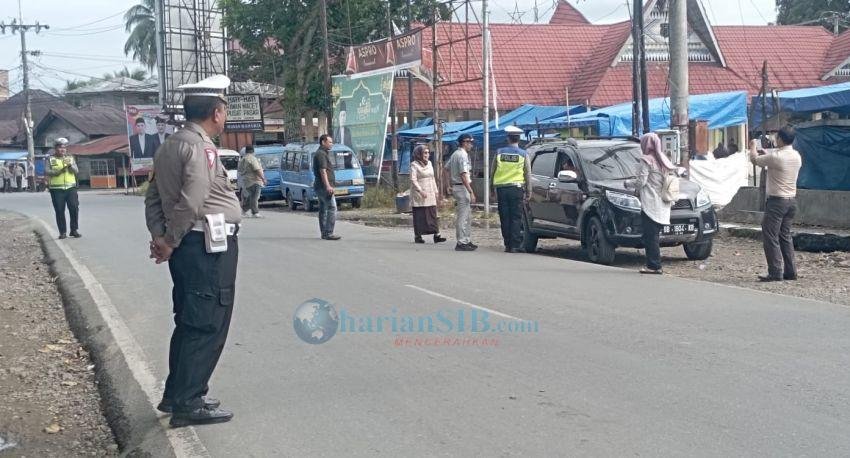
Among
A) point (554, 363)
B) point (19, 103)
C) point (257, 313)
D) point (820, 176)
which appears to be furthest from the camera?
point (19, 103)

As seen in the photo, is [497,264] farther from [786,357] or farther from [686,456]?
[686,456]

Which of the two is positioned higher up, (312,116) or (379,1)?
(379,1)

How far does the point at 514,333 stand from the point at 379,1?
3148cm

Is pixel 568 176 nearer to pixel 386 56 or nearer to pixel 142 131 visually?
pixel 386 56

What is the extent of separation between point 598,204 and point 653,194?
1591 millimetres

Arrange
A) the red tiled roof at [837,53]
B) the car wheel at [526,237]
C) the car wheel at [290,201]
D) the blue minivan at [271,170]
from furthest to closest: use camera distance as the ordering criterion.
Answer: the red tiled roof at [837,53] → the blue minivan at [271,170] → the car wheel at [290,201] → the car wheel at [526,237]

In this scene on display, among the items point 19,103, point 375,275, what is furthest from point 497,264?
point 19,103

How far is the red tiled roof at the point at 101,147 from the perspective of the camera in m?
59.0

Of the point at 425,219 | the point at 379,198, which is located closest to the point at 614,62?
the point at 379,198

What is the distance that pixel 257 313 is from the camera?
9.46 meters

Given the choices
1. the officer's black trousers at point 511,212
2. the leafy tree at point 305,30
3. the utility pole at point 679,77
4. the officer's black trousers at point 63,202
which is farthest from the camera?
the leafy tree at point 305,30

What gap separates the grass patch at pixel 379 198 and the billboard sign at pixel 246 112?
17437 millimetres

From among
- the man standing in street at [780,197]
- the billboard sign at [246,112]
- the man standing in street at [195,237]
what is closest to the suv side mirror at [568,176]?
the man standing in street at [780,197]

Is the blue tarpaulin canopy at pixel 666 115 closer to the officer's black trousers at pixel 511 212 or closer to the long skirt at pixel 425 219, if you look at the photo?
the long skirt at pixel 425 219
